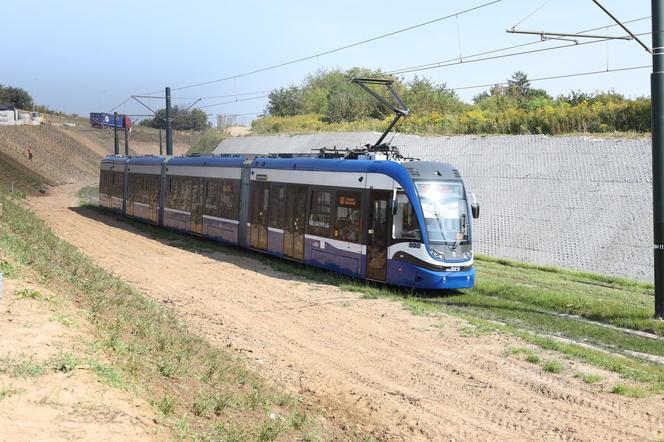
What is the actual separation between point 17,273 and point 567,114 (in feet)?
87.0

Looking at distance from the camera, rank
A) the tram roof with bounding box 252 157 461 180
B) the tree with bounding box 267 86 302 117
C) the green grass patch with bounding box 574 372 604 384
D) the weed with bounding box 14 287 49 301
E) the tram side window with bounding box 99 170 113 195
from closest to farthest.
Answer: the weed with bounding box 14 287 49 301 < the green grass patch with bounding box 574 372 604 384 < the tram roof with bounding box 252 157 461 180 < the tram side window with bounding box 99 170 113 195 < the tree with bounding box 267 86 302 117

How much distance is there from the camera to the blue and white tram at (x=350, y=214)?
51.9 ft

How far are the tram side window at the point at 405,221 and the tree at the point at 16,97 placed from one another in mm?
107319

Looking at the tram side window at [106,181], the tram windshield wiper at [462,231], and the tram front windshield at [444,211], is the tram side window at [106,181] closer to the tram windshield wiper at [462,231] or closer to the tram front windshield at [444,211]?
the tram front windshield at [444,211]

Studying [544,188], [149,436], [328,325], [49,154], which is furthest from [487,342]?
[49,154]

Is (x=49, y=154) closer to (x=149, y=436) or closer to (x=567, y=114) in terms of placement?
(x=567, y=114)

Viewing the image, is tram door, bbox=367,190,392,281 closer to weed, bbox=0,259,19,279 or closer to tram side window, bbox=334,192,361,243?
tram side window, bbox=334,192,361,243

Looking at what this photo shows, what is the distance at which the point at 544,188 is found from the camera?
2691cm

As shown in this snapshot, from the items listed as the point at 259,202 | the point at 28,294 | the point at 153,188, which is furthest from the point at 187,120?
the point at 28,294

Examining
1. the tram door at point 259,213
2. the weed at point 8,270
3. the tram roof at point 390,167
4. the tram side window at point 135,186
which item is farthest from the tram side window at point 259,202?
the tram side window at point 135,186

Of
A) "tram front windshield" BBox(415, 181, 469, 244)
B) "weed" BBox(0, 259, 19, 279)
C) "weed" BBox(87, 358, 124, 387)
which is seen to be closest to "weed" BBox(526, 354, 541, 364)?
"tram front windshield" BBox(415, 181, 469, 244)

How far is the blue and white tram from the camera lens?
15.8 meters

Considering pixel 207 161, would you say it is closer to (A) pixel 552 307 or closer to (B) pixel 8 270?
(A) pixel 552 307

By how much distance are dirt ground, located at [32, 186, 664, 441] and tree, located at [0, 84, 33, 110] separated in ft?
341
